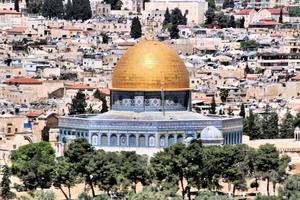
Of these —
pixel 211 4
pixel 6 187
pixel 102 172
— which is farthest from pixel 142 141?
pixel 211 4

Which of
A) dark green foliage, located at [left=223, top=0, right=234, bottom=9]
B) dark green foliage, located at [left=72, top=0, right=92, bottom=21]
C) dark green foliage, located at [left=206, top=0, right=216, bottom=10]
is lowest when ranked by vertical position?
dark green foliage, located at [left=223, top=0, right=234, bottom=9]

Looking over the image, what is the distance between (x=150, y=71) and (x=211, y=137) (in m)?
4.67

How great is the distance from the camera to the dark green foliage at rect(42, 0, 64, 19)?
6211 inches

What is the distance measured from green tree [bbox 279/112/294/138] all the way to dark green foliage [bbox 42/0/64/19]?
69.4m

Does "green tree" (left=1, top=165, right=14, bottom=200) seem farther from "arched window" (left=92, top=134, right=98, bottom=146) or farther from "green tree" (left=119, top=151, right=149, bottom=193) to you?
"arched window" (left=92, top=134, right=98, bottom=146)

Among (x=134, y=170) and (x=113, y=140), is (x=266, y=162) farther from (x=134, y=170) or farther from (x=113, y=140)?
(x=113, y=140)

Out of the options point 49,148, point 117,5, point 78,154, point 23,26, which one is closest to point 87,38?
point 23,26

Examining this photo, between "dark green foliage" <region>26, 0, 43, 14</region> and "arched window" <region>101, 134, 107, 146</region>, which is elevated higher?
"arched window" <region>101, 134, 107, 146</region>

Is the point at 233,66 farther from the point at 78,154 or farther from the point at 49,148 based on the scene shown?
the point at 78,154

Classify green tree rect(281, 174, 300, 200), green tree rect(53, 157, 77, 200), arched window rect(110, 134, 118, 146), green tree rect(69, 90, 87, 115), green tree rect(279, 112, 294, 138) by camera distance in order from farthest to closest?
green tree rect(69, 90, 87, 115), green tree rect(279, 112, 294, 138), arched window rect(110, 134, 118, 146), green tree rect(53, 157, 77, 200), green tree rect(281, 174, 300, 200)

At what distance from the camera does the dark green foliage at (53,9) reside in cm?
15775

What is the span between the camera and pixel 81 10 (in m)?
158

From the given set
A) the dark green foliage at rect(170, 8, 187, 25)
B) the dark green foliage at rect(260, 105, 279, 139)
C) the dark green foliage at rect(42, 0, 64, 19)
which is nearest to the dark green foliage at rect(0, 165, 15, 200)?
the dark green foliage at rect(260, 105, 279, 139)

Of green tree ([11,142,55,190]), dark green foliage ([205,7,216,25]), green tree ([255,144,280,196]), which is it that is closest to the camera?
green tree ([11,142,55,190])
